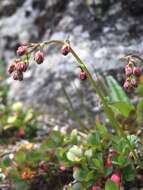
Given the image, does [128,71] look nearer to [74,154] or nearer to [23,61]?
[23,61]

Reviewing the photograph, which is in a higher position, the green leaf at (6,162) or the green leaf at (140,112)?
the green leaf at (140,112)

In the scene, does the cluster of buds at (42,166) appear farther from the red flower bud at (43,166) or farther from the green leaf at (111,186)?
the green leaf at (111,186)

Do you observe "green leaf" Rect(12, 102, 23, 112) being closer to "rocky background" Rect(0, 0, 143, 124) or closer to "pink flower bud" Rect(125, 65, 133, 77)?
"rocky background" Rect(0, 0, 143, 124)

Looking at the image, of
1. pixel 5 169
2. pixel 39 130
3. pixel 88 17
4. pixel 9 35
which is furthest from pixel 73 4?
pixel 5 169

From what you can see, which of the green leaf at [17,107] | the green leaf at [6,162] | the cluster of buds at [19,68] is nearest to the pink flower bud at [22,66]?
the cluster of buds at [19,68]

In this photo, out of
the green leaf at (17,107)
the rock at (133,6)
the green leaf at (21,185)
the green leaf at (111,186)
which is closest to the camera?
the green leaf at (111,186)
